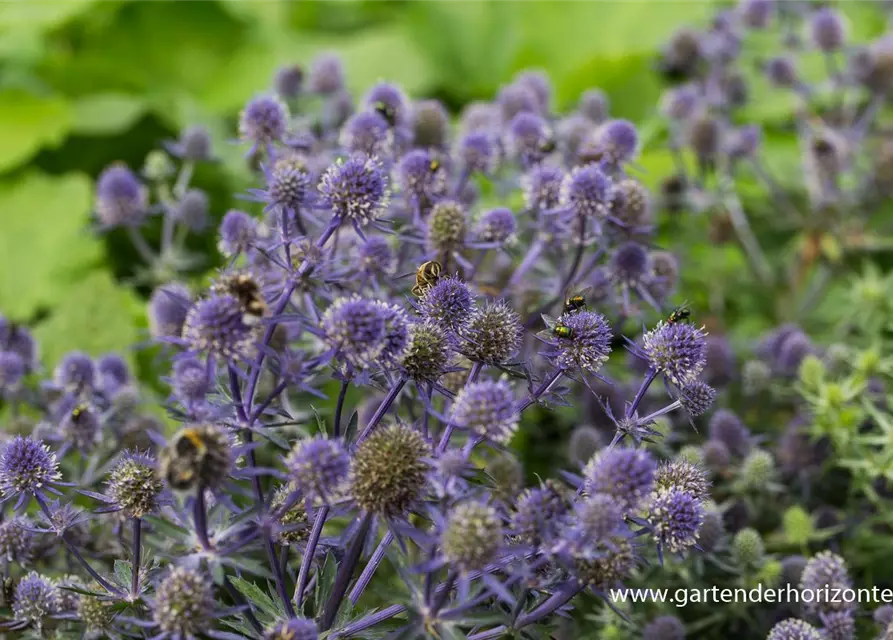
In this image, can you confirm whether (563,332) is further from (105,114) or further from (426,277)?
(105,114)

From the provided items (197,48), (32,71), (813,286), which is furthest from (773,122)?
(32,71)

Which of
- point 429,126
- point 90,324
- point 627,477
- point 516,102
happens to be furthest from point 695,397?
point 90,324

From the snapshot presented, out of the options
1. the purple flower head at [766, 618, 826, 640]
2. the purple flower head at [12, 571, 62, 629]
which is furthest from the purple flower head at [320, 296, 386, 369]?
the purple flower head at [766, 618, 826, 640]

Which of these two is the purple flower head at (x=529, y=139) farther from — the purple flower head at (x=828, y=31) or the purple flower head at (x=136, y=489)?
the purple flower head at (x=828, y=31)

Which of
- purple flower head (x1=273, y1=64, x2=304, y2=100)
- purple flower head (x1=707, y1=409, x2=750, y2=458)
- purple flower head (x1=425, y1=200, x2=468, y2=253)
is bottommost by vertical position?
purple flower head (x1=707, y1=409, x2=750, y2=458)

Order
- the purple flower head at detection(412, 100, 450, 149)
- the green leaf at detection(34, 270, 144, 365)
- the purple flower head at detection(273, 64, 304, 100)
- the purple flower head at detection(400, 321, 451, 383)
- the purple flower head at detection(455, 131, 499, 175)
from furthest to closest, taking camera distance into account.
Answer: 1. the green leaf at detection(34, 270, 144, 365)
2. the purple flower head at detection(273, 64, 304, 100)
3. the purple flower head at detection(412, 100, 450, 149)
4. the purple flower head at detection(455, 131, 499, 175)
5. the purple flower head at detection(400, 321, 451, 383)

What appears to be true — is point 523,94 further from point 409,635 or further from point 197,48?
point 197,48

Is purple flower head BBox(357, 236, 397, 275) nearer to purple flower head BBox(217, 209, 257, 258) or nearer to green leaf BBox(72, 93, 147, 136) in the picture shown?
purple flower head BBox(217, 209, 257, 258)
